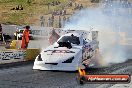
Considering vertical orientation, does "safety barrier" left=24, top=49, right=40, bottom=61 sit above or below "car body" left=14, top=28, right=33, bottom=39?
above

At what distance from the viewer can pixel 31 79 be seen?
11938 mm

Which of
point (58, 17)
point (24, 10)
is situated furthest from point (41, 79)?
point (24, 10)

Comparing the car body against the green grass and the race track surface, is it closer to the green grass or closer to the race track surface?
the green grass

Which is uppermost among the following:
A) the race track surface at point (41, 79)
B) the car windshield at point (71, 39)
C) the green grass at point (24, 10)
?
the car windshield at point (71, 39)

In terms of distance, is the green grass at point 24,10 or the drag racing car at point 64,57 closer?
the drag racing car at point 64,57

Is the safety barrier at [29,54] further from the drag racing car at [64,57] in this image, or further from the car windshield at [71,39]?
the drag racing car at [64,57]

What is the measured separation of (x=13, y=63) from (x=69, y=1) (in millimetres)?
50460

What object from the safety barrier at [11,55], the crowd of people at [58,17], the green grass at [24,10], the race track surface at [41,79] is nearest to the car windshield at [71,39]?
the race track surface at [41,79]

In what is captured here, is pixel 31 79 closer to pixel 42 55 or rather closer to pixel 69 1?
pixel 42 55

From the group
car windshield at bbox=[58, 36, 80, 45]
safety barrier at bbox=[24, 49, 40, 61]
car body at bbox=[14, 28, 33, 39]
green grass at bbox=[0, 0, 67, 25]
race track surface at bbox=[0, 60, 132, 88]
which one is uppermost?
car windshield at bbox=[58, 36, 80, 45]

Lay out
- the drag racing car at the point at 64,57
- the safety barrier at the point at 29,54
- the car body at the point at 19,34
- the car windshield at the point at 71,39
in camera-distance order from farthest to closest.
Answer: the car body at the point at 19,34, the safety barrier at the point at 29,54, the car windshield at the point at 71,39, the drag racing car at the point at 64,57

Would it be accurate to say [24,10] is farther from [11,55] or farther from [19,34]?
[11,55]

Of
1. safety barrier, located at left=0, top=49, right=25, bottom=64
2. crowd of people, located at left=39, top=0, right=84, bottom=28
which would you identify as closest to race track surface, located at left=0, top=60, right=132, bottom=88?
safety barrier, located at left=0, top=49, right=25, bottom=64

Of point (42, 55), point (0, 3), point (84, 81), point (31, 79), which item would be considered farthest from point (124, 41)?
point (0, 3)
